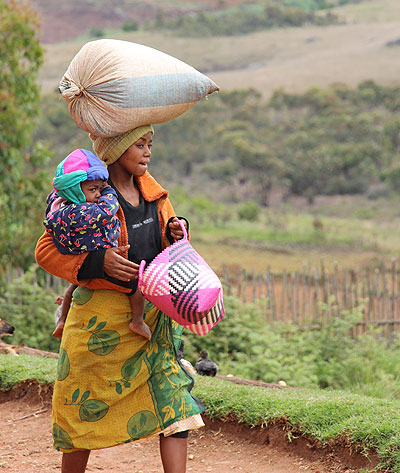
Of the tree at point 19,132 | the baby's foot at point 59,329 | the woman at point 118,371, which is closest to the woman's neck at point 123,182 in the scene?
the woman at point 118,371

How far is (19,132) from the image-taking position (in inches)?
319

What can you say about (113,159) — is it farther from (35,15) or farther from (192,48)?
(192,48)

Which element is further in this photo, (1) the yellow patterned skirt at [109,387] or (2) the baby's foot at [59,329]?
(2) the baby's foot at [59,329]

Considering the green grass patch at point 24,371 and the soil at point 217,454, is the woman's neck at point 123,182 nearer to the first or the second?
the soil at point 217,454

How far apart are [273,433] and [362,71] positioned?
2129 inches

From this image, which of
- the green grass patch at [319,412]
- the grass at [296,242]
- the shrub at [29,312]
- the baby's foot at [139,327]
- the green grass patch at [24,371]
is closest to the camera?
the baby's foot at [139,327]

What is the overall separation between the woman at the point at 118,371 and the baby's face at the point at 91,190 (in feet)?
0.46

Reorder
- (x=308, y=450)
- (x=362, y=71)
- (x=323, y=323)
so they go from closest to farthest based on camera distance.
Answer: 1. (x=308, y=450)
2. (x=323, y=323)
3. (x=362, y=71)

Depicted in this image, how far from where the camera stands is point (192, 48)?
6488cm

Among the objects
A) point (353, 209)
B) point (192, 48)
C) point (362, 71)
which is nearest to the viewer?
point (353, 209)

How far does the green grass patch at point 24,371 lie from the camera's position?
462 cm

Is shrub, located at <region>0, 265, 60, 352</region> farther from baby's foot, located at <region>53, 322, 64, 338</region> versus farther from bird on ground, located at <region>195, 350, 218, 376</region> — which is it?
baby's foot, located at <region>53, 322, 64, 338</region>

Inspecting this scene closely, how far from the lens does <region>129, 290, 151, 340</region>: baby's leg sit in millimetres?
2633

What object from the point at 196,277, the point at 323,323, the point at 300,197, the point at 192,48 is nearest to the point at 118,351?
the point at 196,277
